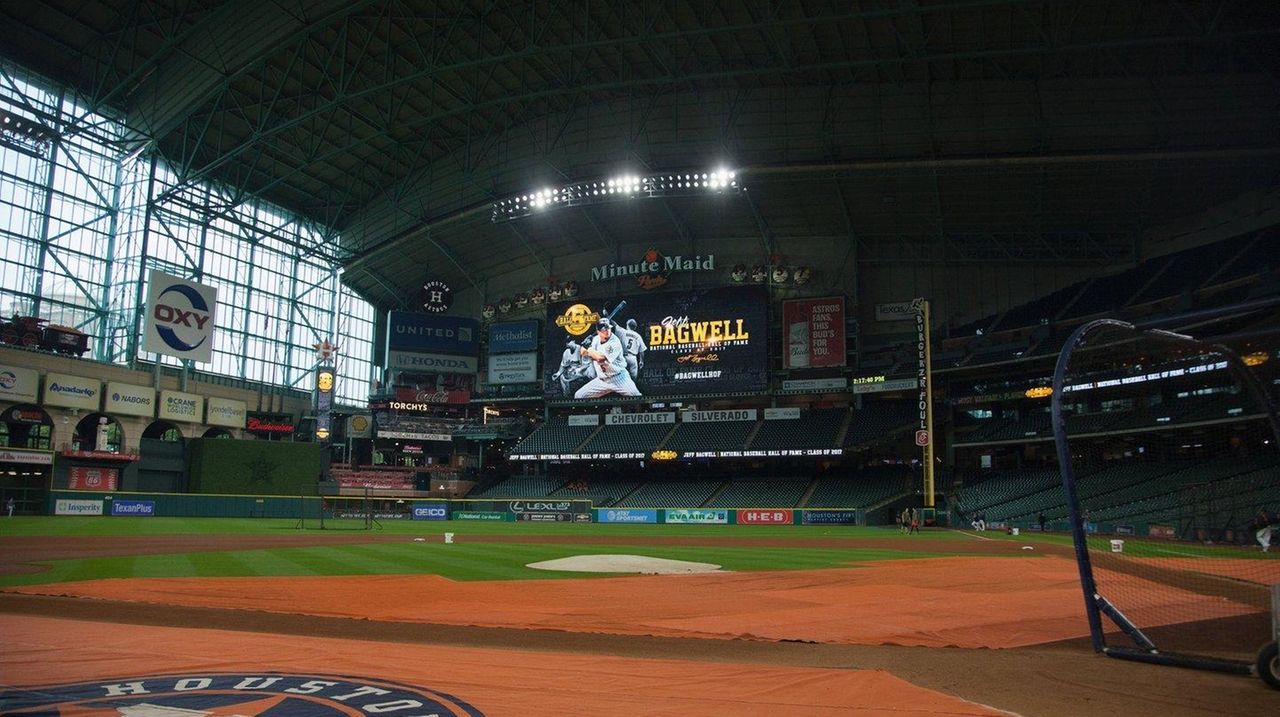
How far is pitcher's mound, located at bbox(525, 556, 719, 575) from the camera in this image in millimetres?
15125

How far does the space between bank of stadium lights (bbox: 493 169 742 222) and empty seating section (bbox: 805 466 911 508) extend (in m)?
18.9

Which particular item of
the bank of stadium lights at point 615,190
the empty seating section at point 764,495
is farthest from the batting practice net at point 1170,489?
the bank of stadium lights at point 615,190

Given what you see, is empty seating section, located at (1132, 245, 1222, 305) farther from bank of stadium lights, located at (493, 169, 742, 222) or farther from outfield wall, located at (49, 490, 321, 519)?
outfield wall, located at (49, 490, 321, 519)

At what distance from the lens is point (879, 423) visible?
47.8m

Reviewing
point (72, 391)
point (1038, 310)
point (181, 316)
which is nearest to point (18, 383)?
point (72, 391)

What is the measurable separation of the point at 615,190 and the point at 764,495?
20.6m

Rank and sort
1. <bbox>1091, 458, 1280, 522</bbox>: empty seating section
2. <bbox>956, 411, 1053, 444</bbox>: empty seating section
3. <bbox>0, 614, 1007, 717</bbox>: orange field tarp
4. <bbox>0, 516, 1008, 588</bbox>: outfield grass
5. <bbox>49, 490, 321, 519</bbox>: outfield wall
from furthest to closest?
<bbox>956, 411, 1053, 444</bbox>: empty seating section, <bbox>49, 490, 321, 519</bbox>: outfield wall, <bbox>1091, 458, 1280, 522</bbox>: empty seating section, <bbox>0, 516, 1008, 588</bbox>: outfield grass, <bbox>0, 614, 1007, 717</bbox>: orange field tarp

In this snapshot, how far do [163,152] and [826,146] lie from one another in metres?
40.7

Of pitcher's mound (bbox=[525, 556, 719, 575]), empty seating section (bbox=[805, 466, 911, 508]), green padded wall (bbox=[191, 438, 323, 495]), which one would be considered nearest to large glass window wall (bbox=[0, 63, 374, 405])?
green padded wall (bbox=[191, 438, 323, 495])

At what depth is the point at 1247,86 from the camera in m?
35.8

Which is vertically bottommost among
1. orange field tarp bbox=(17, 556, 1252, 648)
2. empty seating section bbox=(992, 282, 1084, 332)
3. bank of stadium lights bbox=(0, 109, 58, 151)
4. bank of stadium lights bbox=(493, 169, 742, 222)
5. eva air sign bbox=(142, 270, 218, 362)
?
orange field tarp bbox=(17, 556, 1252, 648)

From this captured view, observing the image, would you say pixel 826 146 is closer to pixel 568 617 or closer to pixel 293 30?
pixel 293 30

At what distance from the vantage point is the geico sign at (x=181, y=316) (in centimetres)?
4050

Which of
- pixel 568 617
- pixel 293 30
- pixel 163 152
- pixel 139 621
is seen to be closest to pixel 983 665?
pixel 568 617
